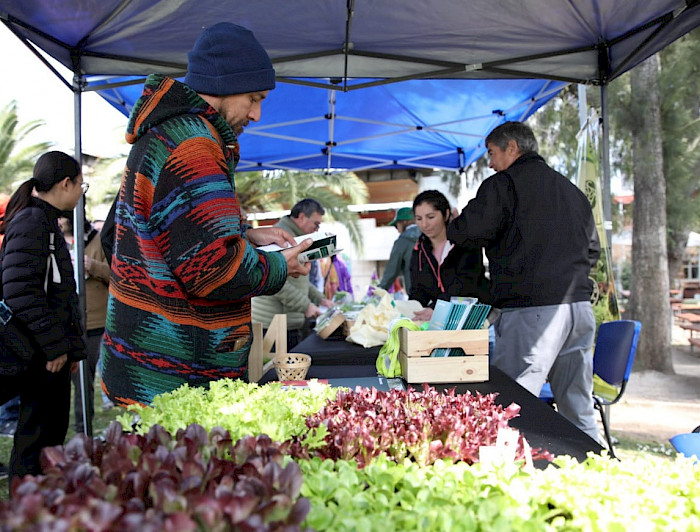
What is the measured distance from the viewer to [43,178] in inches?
107

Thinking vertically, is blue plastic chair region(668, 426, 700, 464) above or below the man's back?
below

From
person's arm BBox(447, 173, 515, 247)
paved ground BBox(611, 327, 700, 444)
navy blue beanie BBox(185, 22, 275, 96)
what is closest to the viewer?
navy blue beanie BBox(185, 22, 275, 96)

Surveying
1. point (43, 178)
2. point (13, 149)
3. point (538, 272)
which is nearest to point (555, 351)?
point (538, 272)

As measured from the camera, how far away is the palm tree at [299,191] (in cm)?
1404

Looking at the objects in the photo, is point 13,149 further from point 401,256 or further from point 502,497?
point 502,497

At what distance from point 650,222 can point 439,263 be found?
5391 mm

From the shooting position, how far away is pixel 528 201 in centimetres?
270

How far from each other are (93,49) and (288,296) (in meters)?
1.96

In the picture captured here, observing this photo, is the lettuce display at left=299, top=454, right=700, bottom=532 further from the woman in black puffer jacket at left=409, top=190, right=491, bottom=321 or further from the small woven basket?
the woman in black puffer jacket at left=409, top=190, right=491, bottom=321

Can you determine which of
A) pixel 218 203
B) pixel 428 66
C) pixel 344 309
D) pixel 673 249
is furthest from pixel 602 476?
pixel 673 249

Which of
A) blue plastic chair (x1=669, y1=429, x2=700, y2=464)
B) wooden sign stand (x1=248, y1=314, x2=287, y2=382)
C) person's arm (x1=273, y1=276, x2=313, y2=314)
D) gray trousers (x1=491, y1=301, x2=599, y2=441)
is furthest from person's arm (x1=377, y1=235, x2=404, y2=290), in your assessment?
blue plastic chair (x1=669, y1=429, x2=700, y2=464)

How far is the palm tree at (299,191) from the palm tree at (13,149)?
5773mm

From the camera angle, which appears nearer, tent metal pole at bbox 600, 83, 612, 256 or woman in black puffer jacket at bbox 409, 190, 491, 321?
woman in black puffer jacket at bbox 409, 190, 491, 321

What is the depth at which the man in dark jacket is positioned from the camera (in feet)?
8.68
